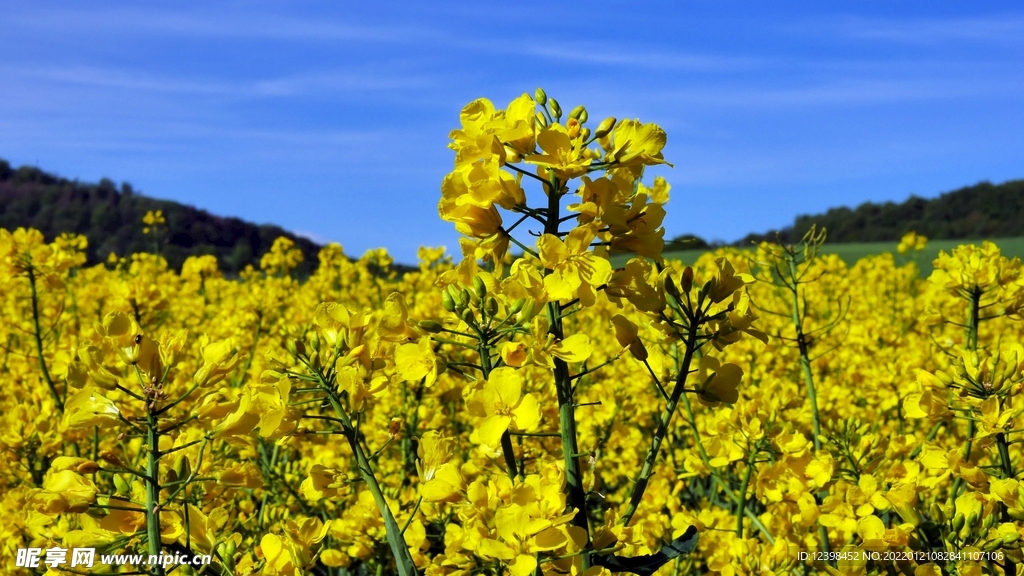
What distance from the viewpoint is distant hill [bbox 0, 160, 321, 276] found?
2386cm

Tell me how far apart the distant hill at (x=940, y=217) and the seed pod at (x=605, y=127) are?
36.3 meters

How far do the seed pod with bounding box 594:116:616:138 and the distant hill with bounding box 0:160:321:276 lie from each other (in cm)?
2057

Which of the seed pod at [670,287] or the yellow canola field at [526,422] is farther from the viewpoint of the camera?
the seed pod at [670,287]

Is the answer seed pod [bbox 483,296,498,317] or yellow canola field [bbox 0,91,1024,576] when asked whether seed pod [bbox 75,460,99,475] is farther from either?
seed pod [bbox 483,296,498,317]

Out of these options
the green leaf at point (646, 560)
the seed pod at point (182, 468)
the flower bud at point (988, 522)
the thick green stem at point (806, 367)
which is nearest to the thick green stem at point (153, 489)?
the seed pod at point (182, 468)

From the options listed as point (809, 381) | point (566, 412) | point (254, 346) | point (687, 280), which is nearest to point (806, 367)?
point (809, 381)

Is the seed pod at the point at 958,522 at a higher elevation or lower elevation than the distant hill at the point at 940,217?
lower

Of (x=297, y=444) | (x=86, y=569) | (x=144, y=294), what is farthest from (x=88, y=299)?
(x=86, y=569)

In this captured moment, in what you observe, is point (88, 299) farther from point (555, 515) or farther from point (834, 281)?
point (834, 281)

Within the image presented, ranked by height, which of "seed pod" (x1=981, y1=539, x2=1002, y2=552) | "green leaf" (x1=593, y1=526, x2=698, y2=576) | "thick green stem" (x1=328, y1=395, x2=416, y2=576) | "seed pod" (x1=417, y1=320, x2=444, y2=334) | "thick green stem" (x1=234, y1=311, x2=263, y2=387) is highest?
"thick green stem" (x1=234, y1=311, x2=263, y2=387)

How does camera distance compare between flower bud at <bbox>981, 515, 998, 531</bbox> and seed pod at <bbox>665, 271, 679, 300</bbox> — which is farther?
flower bud at <bbox>981, 515, 998, 531</bbox>

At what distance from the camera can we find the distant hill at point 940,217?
37469 millimetres

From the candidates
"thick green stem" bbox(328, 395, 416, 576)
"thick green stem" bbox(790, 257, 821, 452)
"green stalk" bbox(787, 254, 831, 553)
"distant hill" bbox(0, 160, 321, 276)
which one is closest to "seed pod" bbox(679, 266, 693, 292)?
"thick green stem" bbox(328, 395, 416, 576)

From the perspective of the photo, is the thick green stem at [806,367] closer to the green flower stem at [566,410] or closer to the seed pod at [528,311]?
the green flower stem at [566,410]
